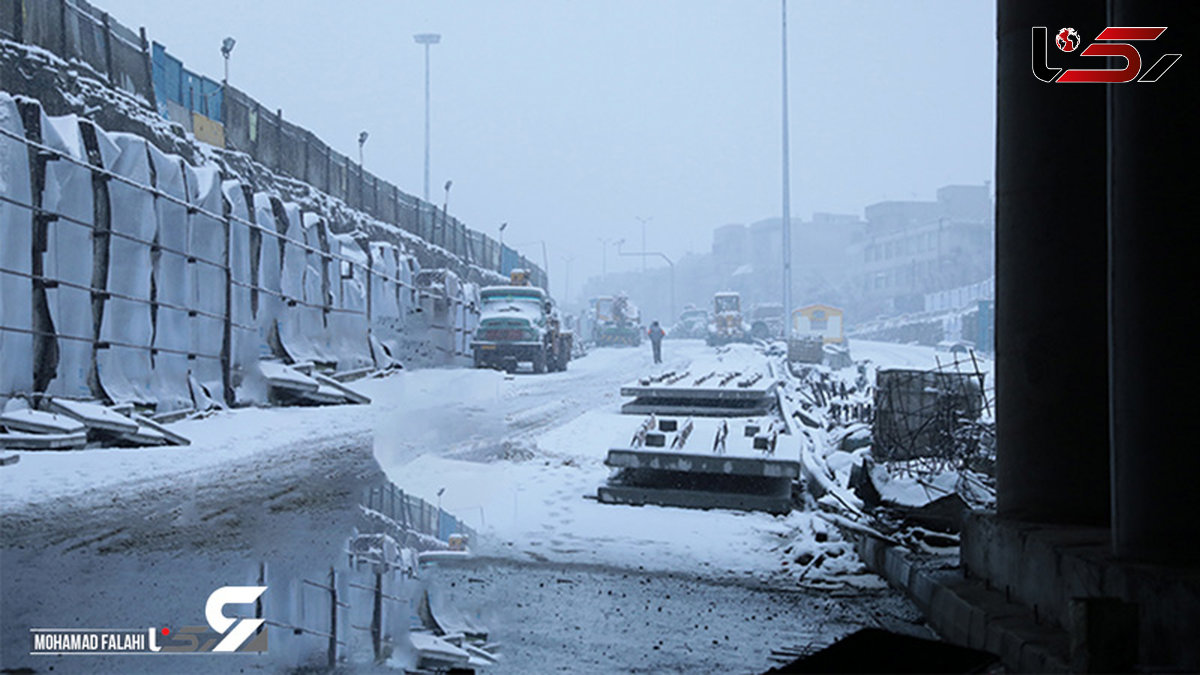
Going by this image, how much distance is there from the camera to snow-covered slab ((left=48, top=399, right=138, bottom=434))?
1160 cm

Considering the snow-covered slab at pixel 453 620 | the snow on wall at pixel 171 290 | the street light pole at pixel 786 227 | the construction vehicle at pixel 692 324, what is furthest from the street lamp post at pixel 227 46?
the construction vehicle at pixel 692 324

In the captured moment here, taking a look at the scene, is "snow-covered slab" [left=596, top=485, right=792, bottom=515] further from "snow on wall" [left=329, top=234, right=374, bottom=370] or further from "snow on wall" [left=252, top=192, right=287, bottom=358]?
"snow on wall" [left=329, top=234, right=374, bottom=370]

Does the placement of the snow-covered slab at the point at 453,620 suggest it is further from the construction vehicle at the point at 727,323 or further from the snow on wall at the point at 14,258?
the construction vehicle at the point at 727,323

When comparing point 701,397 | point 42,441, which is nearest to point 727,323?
point 701,397

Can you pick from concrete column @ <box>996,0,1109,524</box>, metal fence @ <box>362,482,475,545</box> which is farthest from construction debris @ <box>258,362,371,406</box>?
concrete column @ <box>996,0,1109,524</box>

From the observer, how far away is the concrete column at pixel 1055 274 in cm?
594

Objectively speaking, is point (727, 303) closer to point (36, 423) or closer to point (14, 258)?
point (14, 258)

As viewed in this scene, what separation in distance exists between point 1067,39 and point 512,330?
24.3 meters

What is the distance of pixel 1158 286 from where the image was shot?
4469 millimetres

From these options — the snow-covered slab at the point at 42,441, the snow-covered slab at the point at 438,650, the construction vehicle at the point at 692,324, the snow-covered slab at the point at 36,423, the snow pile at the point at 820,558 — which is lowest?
the snow pile at the point at 820,558

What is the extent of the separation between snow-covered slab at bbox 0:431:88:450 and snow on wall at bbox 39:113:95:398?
1.59 metres

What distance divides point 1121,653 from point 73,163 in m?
13.9

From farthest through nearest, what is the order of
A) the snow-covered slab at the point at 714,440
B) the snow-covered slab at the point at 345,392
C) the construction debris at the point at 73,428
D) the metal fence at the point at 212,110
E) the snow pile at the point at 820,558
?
the snow-covered slab at the point at 345,392
the metal fence at the point at 212,110
the construction debris at the point at 73,428
the snow-covered slab at the point at 714,440
the snow pile at the point at 820,558

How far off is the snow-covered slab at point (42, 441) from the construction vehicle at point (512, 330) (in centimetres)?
1817
